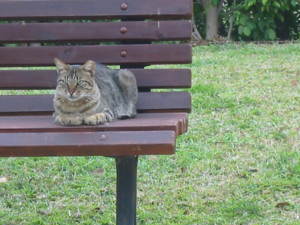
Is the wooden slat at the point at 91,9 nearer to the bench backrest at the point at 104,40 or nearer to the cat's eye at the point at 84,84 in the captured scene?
the bench backrest at the point at 104,40

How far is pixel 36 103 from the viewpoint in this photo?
3912 mm

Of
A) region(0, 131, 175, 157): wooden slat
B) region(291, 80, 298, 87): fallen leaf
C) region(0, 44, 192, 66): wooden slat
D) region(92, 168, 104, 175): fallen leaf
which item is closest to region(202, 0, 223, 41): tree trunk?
region(291, 80, 298, 87): fallen leaf

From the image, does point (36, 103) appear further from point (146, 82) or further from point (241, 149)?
point (241, 149)

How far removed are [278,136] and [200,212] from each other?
1457mm

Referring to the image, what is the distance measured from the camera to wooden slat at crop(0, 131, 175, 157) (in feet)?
9.33

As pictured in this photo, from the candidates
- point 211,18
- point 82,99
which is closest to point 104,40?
point 82,99

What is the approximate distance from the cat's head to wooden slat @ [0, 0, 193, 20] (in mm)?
588

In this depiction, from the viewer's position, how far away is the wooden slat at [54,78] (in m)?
3.85

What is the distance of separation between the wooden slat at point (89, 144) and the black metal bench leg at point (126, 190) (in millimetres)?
455

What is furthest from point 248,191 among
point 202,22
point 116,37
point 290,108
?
point 202,22

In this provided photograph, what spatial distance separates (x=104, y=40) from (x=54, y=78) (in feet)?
1.09

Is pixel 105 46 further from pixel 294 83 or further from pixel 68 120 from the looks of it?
pixel 294 83

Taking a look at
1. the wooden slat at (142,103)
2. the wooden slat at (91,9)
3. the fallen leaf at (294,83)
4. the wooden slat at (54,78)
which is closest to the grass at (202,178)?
the fallen leaf at (294,83)

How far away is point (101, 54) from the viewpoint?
3.91 metres
